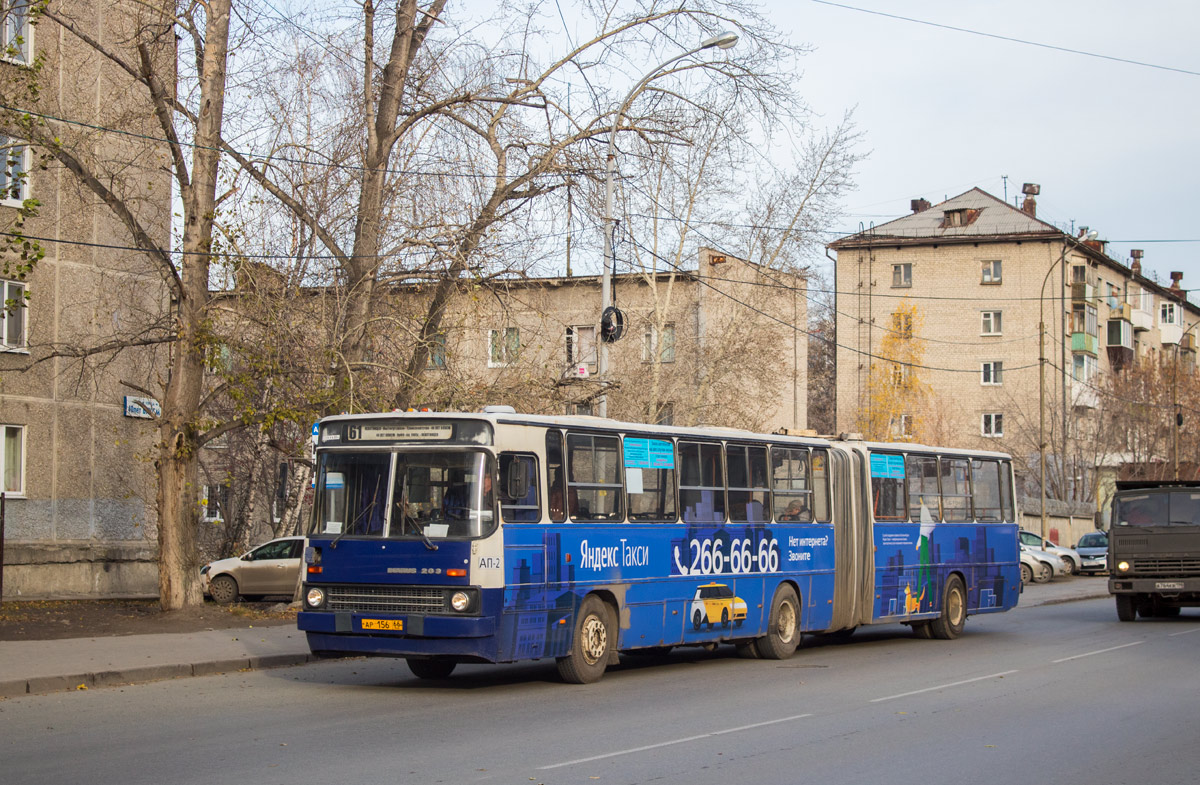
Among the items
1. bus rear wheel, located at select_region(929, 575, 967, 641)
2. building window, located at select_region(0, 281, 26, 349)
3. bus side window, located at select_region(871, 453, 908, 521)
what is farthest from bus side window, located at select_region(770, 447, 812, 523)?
building window, located at select_region(0, 281, 26, 349)

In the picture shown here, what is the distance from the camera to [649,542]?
15.1 m

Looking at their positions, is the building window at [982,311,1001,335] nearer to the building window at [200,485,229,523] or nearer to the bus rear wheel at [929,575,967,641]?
the building window at [200,485,229,523]

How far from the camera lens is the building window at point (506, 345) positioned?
74.2 ft

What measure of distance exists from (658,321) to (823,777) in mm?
28330

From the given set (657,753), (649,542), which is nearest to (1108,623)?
(649,542)

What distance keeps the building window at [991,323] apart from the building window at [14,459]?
166ft

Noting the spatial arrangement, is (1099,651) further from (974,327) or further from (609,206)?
(974,327)

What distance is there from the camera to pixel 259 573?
2680 centimetres

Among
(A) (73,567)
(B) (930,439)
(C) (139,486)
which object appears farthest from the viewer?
(B) (930,439)

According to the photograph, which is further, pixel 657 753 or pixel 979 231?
pixel 979 231

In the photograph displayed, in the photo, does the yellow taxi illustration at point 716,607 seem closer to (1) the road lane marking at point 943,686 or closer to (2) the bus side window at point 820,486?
(2) the bus side window at point 820,486

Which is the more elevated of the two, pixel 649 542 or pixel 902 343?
pixel 902 343

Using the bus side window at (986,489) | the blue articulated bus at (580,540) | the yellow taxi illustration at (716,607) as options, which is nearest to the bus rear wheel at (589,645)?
the blue articulated bus at (580,540)

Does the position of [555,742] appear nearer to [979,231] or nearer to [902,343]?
[902,343]
